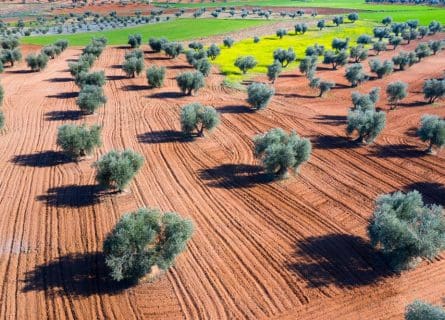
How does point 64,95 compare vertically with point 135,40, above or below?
below

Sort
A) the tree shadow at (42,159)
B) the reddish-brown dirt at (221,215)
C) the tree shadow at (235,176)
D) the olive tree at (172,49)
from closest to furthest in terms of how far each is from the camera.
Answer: the reddish-brown dirt at (221,215) → the tree shadow at (235,176) → the tree shadow at (42,159) → the olive tree at (172,49)

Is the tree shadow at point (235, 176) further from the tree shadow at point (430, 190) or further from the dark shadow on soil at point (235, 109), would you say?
the dark shadow on soil at point (235, 109)

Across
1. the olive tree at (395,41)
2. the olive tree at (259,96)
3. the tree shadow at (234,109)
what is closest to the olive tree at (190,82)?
the tree shadow at (234,109)

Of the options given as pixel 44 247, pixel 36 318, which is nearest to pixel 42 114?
pixel 44 247

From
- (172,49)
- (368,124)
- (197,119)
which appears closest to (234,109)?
(197,119)

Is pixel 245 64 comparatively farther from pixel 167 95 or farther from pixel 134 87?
pixel 134 87

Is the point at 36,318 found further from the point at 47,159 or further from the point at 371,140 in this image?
the point at 371,140

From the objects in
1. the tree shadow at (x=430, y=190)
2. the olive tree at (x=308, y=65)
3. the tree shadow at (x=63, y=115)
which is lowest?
the tree shadow at (x=430, y=190)
